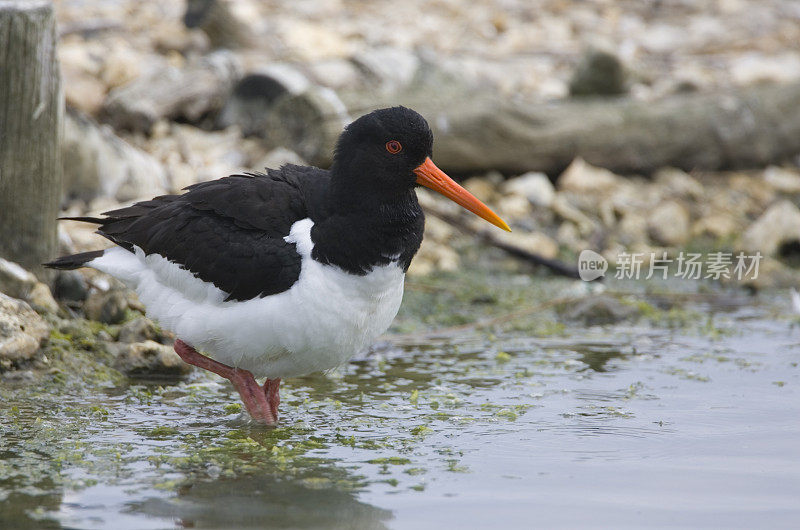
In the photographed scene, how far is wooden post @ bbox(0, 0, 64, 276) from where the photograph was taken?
224 inches

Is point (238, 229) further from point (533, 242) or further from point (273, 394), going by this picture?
point (533, 242)

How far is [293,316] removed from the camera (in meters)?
4.41

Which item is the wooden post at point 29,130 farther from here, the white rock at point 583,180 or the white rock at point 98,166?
the white rock at point 583,180

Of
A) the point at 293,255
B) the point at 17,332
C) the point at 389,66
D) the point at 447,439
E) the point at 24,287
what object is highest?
the point at 389,66

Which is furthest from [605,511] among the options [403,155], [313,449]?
[403,155]

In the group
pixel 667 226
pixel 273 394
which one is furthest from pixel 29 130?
pixel 667 226

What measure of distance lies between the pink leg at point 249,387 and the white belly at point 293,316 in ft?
0.29

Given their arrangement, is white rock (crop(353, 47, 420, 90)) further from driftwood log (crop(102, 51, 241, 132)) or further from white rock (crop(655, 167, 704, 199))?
white rock (crop(655, 167, 704, 199))

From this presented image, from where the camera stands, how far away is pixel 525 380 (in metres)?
5.83

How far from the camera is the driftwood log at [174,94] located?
353 inches

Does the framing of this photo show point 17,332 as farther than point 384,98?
No

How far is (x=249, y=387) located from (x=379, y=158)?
4.06 ft

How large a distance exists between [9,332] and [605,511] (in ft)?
10.2

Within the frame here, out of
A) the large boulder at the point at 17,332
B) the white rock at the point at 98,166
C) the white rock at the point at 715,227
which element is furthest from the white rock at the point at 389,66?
the large boulder at the point at 17,332
